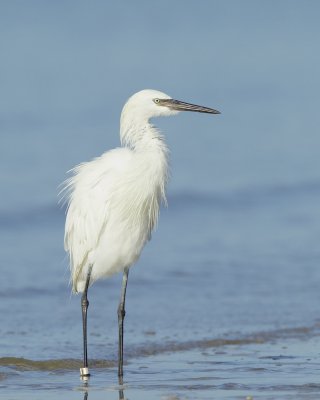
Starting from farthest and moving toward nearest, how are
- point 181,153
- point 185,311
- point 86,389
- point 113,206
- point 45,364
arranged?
1. point 181,153
2. point 185,311
3. point 45,364
4. point 113,206
5. point 86,389

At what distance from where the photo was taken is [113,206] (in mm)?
9344

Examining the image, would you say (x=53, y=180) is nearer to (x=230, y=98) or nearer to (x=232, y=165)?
(x=232, y=165)

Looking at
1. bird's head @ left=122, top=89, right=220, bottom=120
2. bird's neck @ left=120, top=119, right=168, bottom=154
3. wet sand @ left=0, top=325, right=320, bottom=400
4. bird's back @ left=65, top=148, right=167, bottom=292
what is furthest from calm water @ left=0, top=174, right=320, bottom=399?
bird's head @ left=122, top=89, right=220, bottom=120

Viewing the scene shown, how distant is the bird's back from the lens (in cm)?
927

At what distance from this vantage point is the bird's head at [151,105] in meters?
9.19

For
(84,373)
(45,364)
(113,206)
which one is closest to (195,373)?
(84,373)

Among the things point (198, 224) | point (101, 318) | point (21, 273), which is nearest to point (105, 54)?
point (198, 224)

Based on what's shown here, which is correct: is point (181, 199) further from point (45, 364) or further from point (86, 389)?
point (86, 389)

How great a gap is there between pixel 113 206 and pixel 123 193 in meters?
0.15

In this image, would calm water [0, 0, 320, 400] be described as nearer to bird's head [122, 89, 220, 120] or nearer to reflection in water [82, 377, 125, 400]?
reflection in water [82, 377, 125, 400]

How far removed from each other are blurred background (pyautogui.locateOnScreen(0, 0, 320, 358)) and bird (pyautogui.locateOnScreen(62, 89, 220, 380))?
1161mm

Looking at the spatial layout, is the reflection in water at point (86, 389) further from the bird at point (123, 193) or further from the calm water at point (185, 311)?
the bird at point (123, 193)

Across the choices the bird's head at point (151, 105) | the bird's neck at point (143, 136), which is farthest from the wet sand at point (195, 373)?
the bird's head at point (151, 105)

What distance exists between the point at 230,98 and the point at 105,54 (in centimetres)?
448
